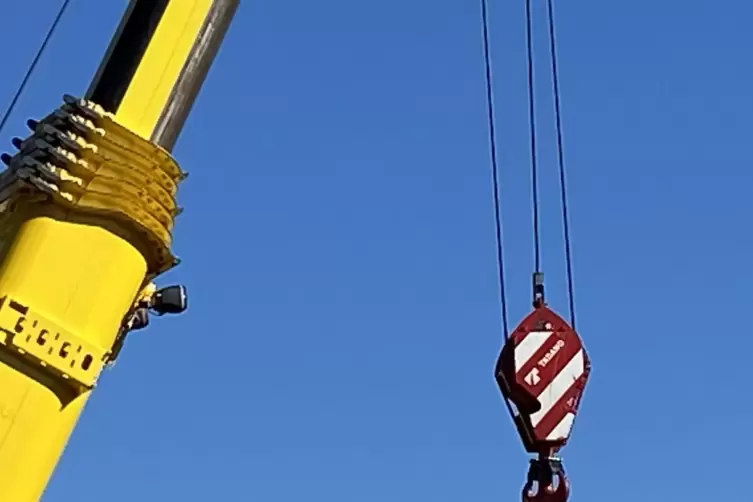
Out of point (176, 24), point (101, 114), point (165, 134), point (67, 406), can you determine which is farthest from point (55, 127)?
point (67, 406)

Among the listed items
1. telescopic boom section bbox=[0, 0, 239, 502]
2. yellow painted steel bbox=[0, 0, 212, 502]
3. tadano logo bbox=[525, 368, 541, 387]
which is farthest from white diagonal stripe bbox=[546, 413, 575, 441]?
yellow painted steel bbox=[0, 0, 212, 502]

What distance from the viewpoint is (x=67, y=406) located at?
2.54 meters

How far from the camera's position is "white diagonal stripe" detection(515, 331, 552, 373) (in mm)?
4098

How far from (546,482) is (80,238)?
190 centimetres

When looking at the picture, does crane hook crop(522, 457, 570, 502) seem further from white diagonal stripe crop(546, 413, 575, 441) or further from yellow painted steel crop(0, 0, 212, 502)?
yellow painted steel crop(0, 0, 212, 502)

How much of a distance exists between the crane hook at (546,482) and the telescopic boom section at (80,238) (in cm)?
153

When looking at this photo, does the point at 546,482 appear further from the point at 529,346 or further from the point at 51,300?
the point at 51,300

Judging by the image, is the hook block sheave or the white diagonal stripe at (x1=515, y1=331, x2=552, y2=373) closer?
the hook block sheave

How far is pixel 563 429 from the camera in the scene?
3.96 m

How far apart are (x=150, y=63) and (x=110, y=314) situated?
0.71 m

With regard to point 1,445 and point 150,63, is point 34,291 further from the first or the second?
point 150,63

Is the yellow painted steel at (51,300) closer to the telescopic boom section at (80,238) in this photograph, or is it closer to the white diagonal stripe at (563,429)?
the telescopic boom section at (80,238)

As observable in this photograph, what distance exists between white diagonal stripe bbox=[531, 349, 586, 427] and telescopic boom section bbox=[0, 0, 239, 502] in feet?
5.35

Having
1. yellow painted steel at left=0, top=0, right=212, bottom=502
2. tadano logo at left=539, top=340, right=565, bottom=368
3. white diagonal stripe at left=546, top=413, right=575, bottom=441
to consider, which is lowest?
yellow painted steel at left=0, top=0, right=212, bottom=502
